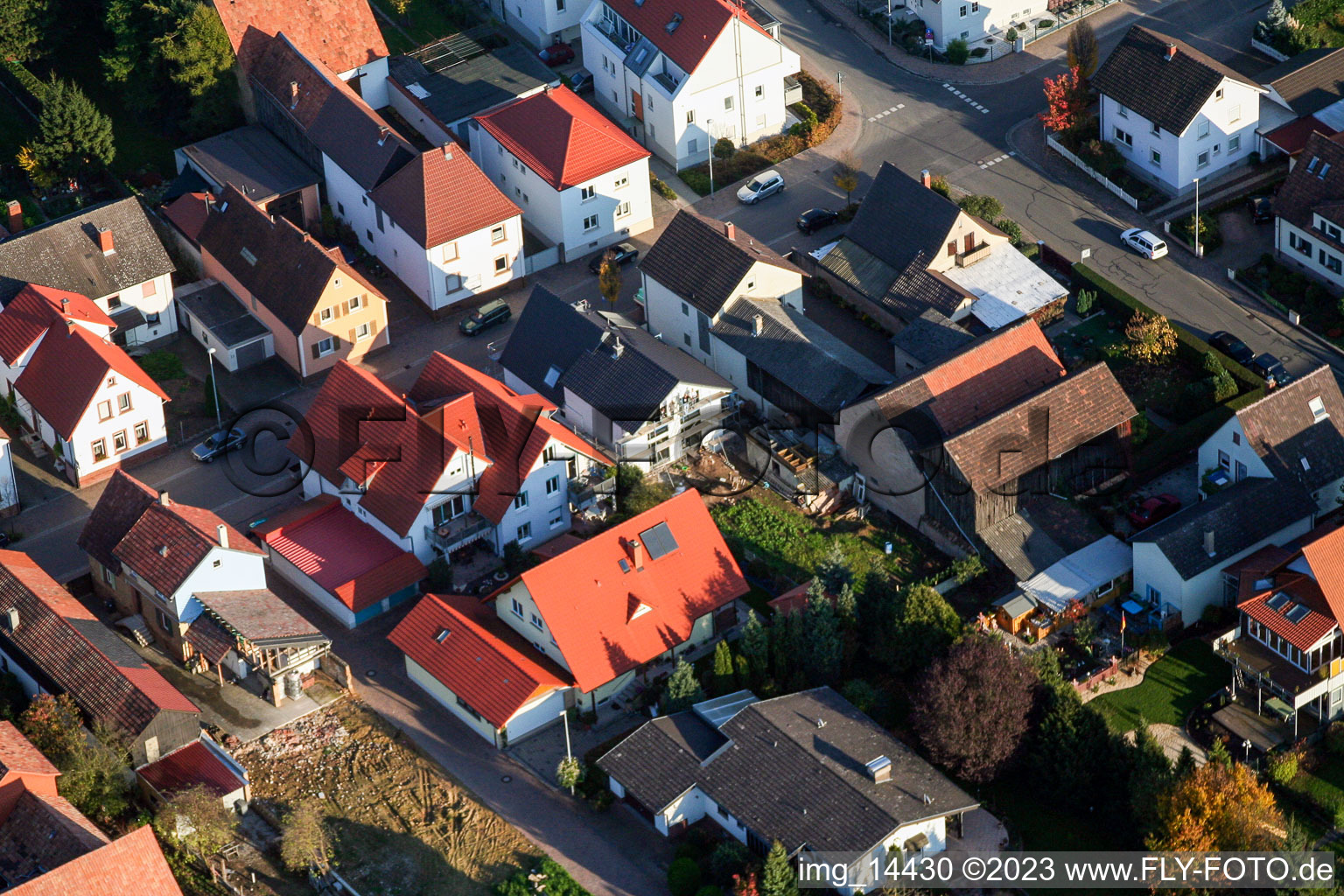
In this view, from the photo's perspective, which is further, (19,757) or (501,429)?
(501,429)

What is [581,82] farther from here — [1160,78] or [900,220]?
[1160,78]

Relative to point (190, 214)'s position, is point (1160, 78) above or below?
above

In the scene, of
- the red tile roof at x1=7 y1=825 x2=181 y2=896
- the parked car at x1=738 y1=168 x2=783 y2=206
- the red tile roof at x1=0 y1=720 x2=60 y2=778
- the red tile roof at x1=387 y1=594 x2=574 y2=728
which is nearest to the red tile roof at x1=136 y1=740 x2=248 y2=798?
the red tile roof at x1=0 y1=720 x2=60 y2=778

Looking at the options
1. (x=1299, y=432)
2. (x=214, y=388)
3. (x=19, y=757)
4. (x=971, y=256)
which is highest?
(x=1299, y=432)

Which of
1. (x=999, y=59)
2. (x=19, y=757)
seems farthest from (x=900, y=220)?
(x=19, y=757)

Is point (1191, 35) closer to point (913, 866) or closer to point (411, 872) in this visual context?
point (913, 866)

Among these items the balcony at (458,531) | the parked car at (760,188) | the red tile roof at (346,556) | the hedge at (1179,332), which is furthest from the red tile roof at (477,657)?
the hedge at (1179,332)

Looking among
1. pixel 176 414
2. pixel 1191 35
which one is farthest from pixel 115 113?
pixel 1191 35
